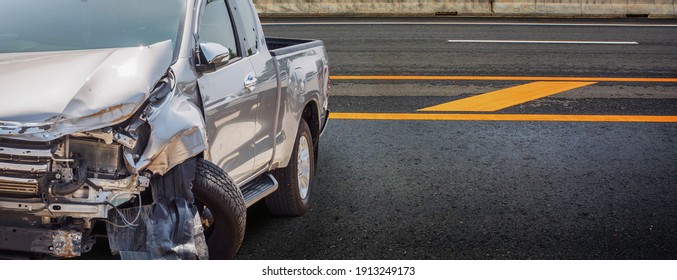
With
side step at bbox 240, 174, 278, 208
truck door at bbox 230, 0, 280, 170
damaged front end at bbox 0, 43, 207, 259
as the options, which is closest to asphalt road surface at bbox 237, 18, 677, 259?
side step at bbox 240, 174, 278, 208

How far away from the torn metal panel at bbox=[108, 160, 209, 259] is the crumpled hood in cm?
41

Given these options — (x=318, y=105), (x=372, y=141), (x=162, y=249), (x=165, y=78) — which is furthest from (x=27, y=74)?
(x=372, y=141)

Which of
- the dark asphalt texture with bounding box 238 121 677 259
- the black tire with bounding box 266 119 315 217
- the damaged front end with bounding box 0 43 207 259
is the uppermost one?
the damaged front end with bounding box 0 43 207 259

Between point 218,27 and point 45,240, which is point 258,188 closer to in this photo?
point 218,27

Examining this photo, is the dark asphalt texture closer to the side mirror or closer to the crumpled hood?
the side mirror

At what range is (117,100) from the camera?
11.9 ft

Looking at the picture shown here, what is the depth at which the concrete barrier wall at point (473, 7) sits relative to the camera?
767 inches

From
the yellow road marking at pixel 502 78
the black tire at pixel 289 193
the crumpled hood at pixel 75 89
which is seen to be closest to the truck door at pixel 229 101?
the crumpled hood at pixel 75 89

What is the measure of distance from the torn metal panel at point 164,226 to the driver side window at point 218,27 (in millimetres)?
1312

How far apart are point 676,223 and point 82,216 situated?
3.76 m

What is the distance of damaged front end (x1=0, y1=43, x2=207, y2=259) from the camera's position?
11.5 ft

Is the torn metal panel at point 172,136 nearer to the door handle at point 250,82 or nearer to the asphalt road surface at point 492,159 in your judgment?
the door handle at point 250,82

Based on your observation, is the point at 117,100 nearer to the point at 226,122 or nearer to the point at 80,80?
the point at 80,80
